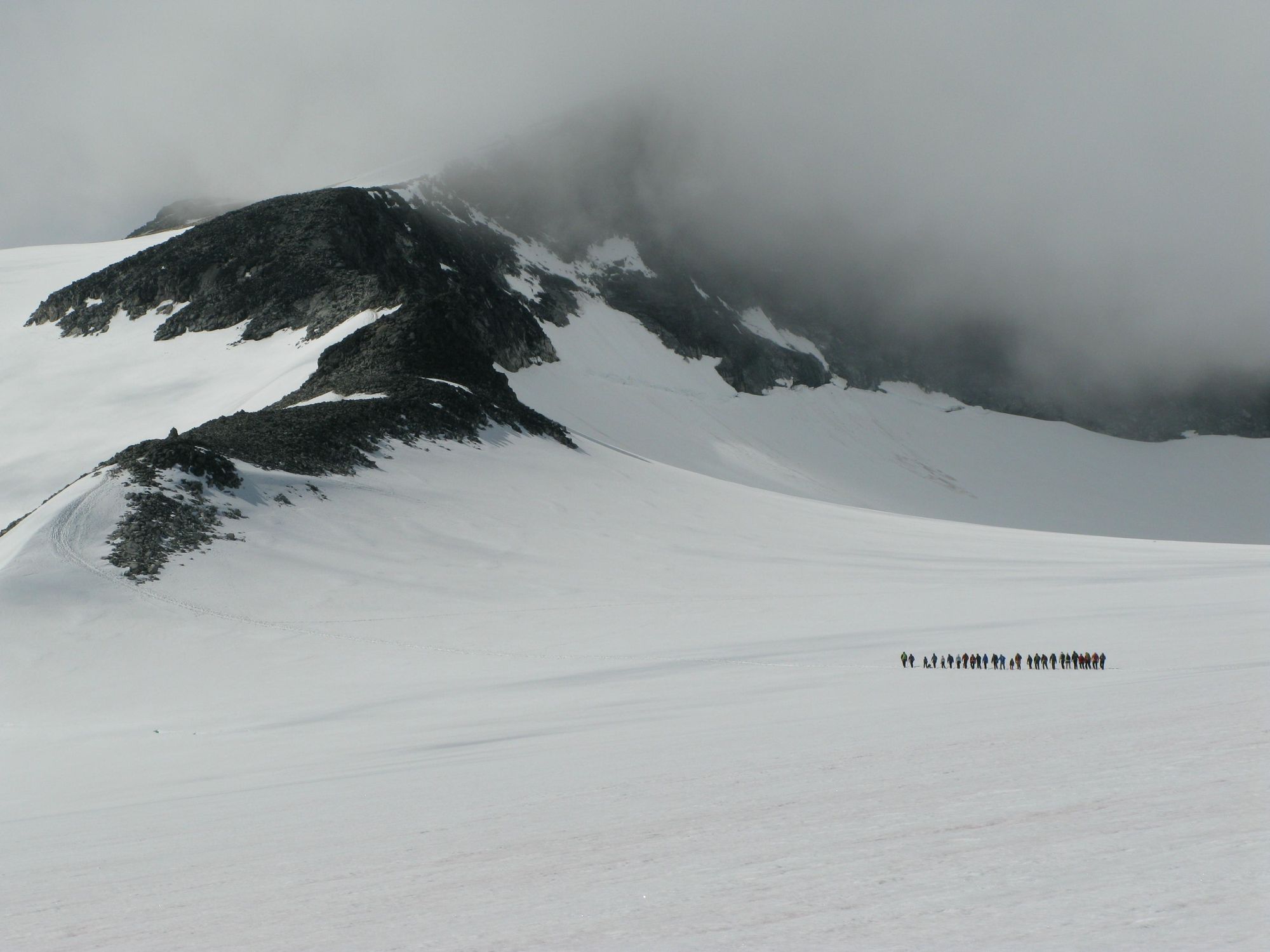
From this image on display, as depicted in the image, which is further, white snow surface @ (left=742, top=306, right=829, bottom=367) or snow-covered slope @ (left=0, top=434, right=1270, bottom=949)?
white snow surface @ (left=742, top=306, right=829, bottom=367)

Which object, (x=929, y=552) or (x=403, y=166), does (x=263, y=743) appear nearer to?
(x=929, y=552)

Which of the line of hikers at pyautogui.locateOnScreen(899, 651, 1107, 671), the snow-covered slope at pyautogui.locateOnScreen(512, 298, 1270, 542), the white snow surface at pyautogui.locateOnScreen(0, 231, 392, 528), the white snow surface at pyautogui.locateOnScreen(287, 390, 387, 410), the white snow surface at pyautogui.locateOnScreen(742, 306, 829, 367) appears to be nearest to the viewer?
the line of hikers at pyautogui.locateOnScreen(899, 651, 1107, 671)

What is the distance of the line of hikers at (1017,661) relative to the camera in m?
26.2

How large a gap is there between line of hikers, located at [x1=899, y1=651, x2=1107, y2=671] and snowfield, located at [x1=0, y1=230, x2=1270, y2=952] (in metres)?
1.02

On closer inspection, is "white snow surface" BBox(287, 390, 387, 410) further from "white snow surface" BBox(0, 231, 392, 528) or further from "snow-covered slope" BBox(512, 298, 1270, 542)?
"snow-covered slope" BBox(512, 298, 1270, 542)

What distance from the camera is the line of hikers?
86.0 feet

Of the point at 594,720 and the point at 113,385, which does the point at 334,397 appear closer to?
the point at 113,385

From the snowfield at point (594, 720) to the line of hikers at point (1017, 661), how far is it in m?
1.02

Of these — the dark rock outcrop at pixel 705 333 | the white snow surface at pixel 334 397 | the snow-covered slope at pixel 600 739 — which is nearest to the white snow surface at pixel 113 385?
the white snow surface at pixel 334 397

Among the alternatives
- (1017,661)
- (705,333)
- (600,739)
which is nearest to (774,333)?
(705,333)

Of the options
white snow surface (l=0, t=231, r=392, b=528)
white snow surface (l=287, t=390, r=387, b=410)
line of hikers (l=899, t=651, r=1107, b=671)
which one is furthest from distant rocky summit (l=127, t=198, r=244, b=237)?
line of hikers (l=899, t=651, r=1107, b=671)

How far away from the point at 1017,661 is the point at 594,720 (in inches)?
473

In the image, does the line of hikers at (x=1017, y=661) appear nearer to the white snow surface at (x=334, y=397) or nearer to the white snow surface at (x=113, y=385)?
the white snow surface at (x=334, y=397)

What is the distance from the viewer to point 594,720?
21.9 m
